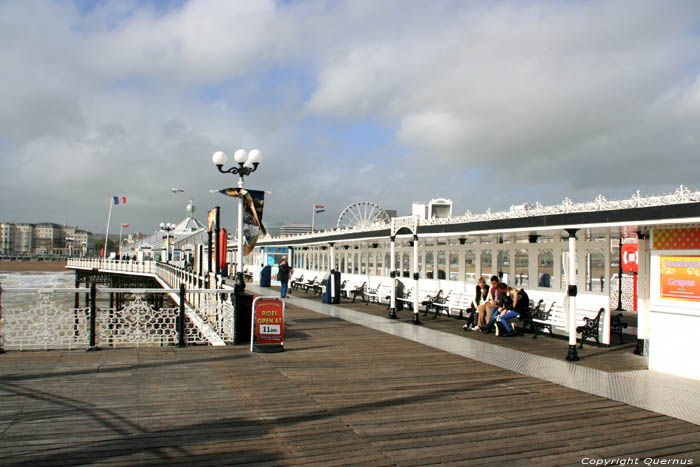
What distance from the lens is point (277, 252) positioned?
3089 cm

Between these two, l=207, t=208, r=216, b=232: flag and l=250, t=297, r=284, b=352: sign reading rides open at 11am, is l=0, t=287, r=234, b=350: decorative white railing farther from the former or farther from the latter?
l=207, t=208, r=216, b=232: flag

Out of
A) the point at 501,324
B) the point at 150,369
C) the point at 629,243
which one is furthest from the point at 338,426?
the point at 629,243

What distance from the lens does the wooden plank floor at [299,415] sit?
14.0 ft

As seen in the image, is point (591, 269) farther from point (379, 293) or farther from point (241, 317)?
point (241, 317)

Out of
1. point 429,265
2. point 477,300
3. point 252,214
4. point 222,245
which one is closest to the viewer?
point 477,300

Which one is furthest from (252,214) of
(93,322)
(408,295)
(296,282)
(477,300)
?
(296,282)

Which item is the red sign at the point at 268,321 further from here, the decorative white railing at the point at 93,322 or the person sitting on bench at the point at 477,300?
the person sitting on bench at the point at 477,300

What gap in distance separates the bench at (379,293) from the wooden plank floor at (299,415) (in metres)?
10.5

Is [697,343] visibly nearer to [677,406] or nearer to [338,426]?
[677,406]

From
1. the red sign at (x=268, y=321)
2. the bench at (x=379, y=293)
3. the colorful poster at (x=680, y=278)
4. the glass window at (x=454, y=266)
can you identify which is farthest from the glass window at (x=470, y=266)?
the red sign at (x=268, y=321)

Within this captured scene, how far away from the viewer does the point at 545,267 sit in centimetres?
1291

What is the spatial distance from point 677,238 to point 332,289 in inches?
497

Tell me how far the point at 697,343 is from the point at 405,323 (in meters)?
7.08

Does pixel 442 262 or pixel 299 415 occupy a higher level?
pixel 442 262
